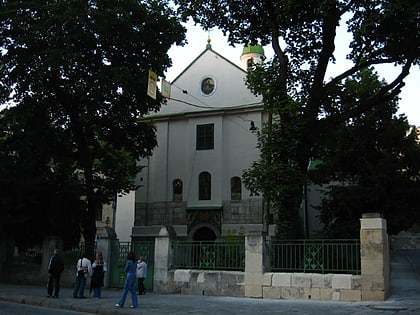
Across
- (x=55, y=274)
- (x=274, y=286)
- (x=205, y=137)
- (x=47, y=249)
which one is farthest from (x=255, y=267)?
(x=205, y=137)

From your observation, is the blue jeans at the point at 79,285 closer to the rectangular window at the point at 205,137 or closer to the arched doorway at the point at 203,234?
the arched doorway at the point at 203,234

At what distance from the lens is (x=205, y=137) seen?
32156 millimetres

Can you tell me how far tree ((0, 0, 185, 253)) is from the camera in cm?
2047

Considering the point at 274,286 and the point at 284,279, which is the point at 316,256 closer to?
the point at 284,279

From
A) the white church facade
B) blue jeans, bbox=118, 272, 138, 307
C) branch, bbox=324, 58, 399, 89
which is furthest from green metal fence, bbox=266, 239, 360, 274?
the white church facade

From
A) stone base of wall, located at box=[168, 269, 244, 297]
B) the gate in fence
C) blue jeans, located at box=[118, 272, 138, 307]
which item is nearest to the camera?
blue jeans, located at box=[118, 272, 138, 307]

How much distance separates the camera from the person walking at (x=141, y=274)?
54.0 ft

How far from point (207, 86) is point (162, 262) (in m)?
17.8

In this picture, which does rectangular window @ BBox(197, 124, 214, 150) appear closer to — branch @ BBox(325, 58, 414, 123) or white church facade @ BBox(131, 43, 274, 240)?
white church facade @ BBox(131, 43, 274, 240)

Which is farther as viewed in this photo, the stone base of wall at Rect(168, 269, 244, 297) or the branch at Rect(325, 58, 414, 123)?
the branch at Rect(325, 58, 414, 123)

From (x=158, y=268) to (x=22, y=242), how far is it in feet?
30.1

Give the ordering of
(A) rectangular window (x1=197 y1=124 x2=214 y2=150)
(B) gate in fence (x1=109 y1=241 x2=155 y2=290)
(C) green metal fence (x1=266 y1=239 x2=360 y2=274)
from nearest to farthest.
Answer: (C) green metal fence (x1=266 y1=239 x2=360 y2=274) < (B) gate in fence (x1=109 y1=241 x2=155 y2=290) < (A) rectangular window (x1=197 y1=124 x2=214 y2=150)

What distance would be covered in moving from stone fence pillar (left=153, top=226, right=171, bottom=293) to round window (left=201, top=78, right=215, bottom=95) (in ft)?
55.2

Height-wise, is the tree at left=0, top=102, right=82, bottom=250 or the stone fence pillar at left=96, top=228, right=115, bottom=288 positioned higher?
the tree at left=0, top=102, right=82, bottom=250
